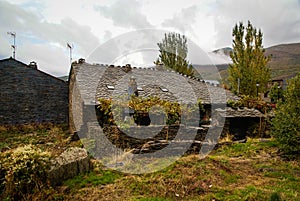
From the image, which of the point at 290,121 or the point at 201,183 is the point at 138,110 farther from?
the point at 290,121

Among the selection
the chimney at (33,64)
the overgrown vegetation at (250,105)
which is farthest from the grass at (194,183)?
the chimney at (33,64)

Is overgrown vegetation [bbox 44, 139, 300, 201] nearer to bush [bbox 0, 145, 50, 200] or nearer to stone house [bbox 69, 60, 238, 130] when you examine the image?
bush [bbox 0, 145, 50, 200]

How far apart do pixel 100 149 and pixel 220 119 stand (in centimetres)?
594

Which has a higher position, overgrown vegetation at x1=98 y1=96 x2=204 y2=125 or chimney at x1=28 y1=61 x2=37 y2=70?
chimney at x1=28 y1=61 x2=37 y2=70

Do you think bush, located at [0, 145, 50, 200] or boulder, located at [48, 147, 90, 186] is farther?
boulder, located at [48, 147, 90, 186]

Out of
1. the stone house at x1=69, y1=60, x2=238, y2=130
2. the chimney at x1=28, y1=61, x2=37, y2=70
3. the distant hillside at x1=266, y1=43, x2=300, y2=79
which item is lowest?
the stone house at x1=69, y1=60, x2=238, y2=130

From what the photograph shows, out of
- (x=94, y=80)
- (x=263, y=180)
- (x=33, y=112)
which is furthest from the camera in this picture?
(x=33, y=112)

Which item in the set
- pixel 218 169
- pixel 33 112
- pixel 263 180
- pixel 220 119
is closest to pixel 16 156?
pixel 218 169

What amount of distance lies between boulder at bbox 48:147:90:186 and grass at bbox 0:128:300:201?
17 centimetres

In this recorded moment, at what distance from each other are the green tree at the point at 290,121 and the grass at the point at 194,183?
27.4 inches

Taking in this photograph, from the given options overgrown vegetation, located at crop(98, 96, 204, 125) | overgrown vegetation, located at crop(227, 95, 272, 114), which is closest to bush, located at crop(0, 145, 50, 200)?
overgrown vegetation, located at crop(98, 96, 204, 125)

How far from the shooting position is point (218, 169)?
5609mm

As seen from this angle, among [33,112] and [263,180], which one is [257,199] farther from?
[33,112]

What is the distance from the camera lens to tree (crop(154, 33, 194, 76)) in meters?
24.2
